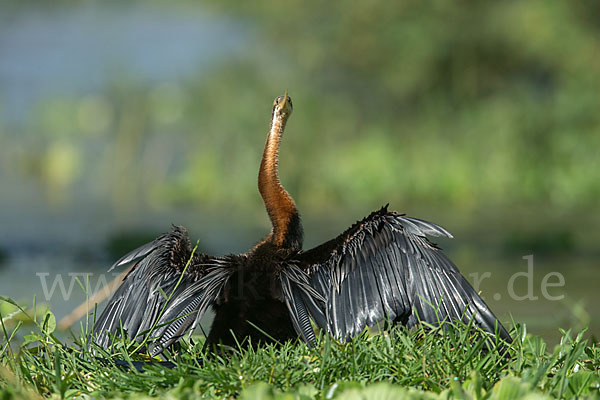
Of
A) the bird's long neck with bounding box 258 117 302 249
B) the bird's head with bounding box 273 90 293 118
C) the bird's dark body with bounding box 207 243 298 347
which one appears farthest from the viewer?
the bird's head with bounding box 273 90 293 118

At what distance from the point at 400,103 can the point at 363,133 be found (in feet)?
3.65

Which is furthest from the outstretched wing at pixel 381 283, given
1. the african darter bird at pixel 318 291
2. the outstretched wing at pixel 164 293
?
the outstretched wing at pixel 164 293

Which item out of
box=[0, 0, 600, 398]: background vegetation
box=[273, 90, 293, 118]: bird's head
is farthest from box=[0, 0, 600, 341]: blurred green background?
box=[273, 90, 293, 118]: bird's head

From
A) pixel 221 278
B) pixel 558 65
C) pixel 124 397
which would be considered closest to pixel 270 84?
pixel 558 65

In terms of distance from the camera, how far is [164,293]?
328 centimetres

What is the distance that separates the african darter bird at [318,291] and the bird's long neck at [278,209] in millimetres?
346

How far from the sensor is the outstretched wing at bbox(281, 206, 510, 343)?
10.2ft

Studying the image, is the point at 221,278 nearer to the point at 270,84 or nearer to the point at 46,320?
the point at 46,320

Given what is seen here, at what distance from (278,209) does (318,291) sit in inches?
30.0

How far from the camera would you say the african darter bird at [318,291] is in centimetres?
311

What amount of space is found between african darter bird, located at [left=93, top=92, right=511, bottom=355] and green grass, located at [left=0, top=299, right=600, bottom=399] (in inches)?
6.8

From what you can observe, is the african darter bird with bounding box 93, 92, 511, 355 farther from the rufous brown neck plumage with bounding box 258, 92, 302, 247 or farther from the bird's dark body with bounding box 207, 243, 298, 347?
the rufous brown neck plumage with bounding box 258, 92, 302, 247

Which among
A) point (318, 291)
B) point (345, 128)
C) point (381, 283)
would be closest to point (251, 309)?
point (318, 291)

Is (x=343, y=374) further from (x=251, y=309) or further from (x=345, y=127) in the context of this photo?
(x=345, y=127)
